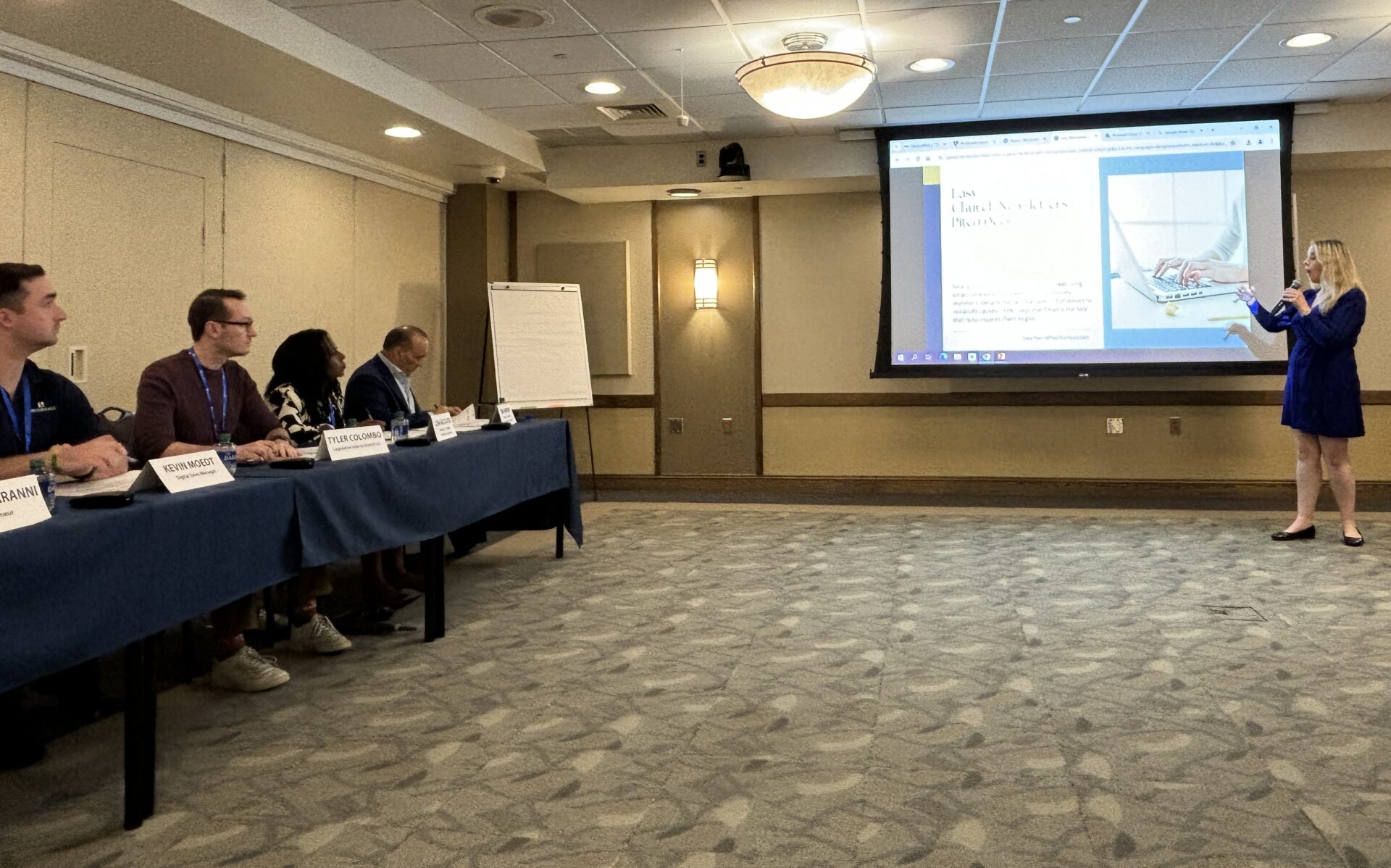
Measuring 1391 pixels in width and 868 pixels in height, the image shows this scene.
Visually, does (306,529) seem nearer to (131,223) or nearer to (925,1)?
(131,223)

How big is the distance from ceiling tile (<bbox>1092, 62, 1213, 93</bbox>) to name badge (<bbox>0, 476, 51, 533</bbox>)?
218 inches

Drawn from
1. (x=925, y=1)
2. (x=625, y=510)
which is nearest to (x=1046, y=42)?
(x=925, y=1)

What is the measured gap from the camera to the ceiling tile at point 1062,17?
453cm

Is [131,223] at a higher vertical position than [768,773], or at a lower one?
higher

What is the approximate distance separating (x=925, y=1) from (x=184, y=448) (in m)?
3.55

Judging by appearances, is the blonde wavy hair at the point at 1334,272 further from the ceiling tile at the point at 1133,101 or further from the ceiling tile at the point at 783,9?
the ceiling tile at the point at 783,9

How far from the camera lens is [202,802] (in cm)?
230

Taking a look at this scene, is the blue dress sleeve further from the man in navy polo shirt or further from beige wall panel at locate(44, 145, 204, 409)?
beige wall panel at locate(44, 145, 204, 409)

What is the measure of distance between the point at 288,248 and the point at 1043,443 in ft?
17.5

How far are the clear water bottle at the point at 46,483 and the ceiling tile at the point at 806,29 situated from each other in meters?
3.67

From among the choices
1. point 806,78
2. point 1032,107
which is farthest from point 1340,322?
point 806,78

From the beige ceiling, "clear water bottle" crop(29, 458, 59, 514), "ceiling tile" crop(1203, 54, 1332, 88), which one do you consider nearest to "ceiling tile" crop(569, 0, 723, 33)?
the beige ceiling

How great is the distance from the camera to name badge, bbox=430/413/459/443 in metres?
3.95

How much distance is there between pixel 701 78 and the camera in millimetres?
5684
